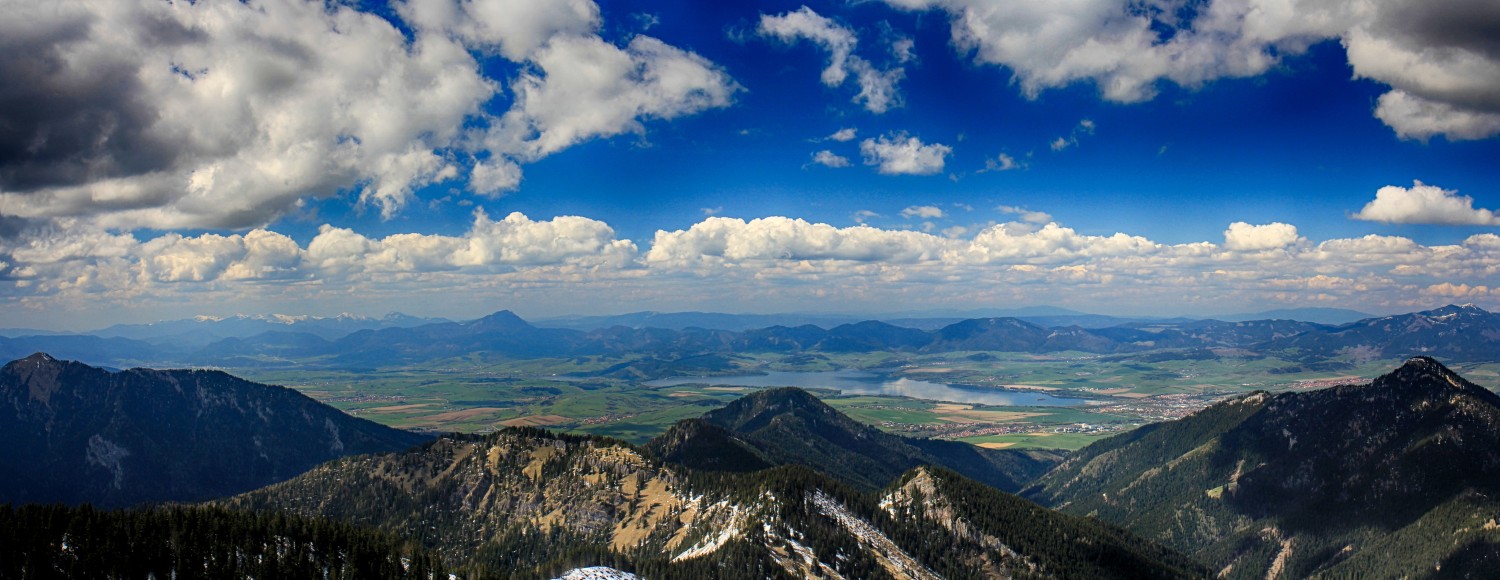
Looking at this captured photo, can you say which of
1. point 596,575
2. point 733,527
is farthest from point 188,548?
point 733,527

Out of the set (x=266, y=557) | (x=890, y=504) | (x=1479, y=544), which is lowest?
(x=1479, y=544)

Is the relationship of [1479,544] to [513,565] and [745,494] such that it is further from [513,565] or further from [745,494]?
[513,565]

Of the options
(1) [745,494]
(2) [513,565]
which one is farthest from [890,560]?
(2) [513,565]

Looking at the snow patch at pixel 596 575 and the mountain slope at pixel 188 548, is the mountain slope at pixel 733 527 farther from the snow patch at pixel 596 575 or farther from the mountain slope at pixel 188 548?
the mountain slope at pixel 188 548

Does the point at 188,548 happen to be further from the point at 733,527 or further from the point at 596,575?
the point at 733,527

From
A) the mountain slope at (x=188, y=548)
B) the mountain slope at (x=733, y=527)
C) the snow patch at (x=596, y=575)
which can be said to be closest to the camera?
the mountain slope at (x=188, y=548)

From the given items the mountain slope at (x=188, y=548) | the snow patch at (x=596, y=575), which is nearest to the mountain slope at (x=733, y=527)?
the snow patch at (x=596, y=575)

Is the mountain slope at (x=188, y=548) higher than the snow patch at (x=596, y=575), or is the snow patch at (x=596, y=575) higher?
the mountain slope at (x=188, y=548)

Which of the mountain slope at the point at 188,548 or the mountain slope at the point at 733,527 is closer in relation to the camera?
the mountain slope at the point at 188,548

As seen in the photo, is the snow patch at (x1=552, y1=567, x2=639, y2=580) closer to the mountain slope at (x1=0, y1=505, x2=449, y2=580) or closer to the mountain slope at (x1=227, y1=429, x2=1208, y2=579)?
the mountain slope at (x1=227, y1=429, x2=1208, y2=579)
